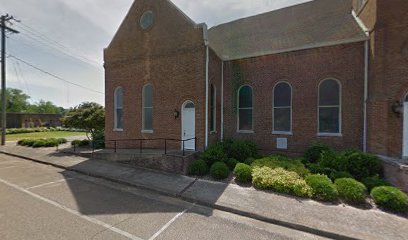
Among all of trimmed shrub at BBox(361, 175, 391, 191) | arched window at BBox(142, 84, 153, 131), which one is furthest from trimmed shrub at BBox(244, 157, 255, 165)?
arched window at BBox(142, 84, 153, 131)

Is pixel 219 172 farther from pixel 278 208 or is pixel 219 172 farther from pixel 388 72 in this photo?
pixel 388 72

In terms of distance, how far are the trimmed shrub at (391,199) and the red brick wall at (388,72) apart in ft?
11.2

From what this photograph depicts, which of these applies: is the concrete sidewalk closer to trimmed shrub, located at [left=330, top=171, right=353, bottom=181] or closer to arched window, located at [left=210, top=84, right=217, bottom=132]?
trimmed shrub, located at [left=330, top=171, right=353, bottom=181]

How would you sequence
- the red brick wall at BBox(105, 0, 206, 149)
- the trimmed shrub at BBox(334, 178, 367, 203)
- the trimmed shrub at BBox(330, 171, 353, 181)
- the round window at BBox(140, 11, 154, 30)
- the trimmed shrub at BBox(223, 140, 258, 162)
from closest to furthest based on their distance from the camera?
1. the trimmed shrub at BBox(334, 178, 367, 203)
2. the trimmed shrub at BBox(330, 171, 353, 181)
3. the trimmed shrub at BBox(223, 140, 258, 162)
4. the red brick wall at BBox(105, 0, 206, 149)
5. the round window at BBox(140, 11, 154, 30)

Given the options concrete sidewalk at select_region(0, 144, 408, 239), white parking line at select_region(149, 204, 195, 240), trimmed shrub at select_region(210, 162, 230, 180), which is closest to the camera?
white parking line at select_region(149, 204, 195, 240)

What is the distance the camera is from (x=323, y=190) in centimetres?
620

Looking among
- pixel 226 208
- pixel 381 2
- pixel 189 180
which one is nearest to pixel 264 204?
pixel 226 208

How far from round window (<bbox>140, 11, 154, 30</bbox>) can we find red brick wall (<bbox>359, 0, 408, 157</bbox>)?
1119 cm

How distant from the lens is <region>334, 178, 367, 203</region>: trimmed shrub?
19.6 ft

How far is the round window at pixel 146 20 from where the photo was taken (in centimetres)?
1203

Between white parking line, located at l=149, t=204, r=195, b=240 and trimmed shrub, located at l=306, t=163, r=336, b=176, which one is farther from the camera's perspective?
trimmed shrub, located at l=306, t=163, r=336, b=176

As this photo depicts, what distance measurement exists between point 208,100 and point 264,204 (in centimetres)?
611

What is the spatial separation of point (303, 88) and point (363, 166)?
481cm

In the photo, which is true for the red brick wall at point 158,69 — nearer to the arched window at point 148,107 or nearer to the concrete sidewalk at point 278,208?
the arched window at point 148,107
